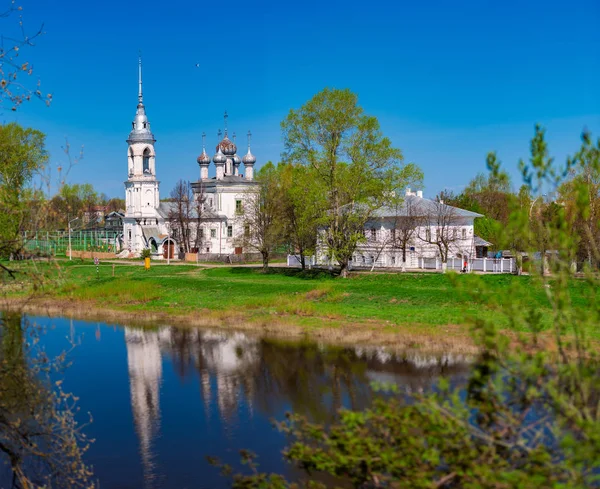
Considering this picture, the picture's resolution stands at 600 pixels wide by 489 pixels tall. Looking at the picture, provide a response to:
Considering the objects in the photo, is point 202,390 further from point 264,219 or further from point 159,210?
point 159,210

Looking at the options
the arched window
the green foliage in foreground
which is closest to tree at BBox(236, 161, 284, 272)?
the arched window

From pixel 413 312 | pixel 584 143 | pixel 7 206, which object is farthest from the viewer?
pixel 413 312

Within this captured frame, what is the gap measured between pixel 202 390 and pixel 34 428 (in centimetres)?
647

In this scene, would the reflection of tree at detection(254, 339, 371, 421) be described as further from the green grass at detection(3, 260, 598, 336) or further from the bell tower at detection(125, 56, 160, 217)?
the bell tower at detection(125, 56, 160, 217)

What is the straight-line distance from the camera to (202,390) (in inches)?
791

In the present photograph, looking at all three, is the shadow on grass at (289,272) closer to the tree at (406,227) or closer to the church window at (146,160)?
the tree at (406,227)

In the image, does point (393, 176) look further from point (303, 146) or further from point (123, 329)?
point (123, 329)

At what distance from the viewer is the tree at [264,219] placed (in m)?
50.2

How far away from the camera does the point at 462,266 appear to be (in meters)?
44.2

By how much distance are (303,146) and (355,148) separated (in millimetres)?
3128

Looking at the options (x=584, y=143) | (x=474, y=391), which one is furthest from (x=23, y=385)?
(x=584, y=143)

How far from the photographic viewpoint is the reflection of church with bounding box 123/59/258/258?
2655 inches

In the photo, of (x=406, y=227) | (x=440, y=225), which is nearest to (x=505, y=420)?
(x=406, y=227)

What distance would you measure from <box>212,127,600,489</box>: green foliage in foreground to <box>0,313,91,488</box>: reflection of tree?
2804 millimetres
